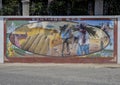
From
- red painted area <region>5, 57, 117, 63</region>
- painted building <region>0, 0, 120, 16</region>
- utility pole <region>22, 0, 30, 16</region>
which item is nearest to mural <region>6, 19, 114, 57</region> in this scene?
red painted area <region>5, 57, 117, 63</region>

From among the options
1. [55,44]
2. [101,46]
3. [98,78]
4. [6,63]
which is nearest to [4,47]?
[6,63]

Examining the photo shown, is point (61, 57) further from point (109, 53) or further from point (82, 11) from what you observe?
point (82, 11)

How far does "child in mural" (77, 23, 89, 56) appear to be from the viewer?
24188mm

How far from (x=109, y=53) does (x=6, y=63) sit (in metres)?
5.25

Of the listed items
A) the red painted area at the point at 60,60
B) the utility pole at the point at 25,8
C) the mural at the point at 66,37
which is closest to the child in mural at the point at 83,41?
the mural at the point at 66,37

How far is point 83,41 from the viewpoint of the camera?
2427 cm

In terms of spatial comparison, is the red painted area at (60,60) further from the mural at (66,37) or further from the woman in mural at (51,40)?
the woman in mural at (51,40)

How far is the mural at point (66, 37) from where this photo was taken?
24156 mm

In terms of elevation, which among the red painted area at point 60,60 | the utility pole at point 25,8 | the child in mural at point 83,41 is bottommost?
the red painted area at point 60,60

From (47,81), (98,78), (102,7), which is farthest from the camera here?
(102,7)

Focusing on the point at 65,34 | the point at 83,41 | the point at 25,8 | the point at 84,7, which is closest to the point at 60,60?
the point at 65,34

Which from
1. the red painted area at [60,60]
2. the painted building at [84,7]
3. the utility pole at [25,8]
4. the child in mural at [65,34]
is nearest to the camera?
the red painted area at [60,60]

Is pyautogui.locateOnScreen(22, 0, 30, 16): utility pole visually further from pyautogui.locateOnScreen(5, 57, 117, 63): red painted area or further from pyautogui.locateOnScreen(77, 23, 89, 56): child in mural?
pyautogui.locateOnScreen(77, 23, 89, 56): child in mural

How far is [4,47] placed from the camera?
966 inches
